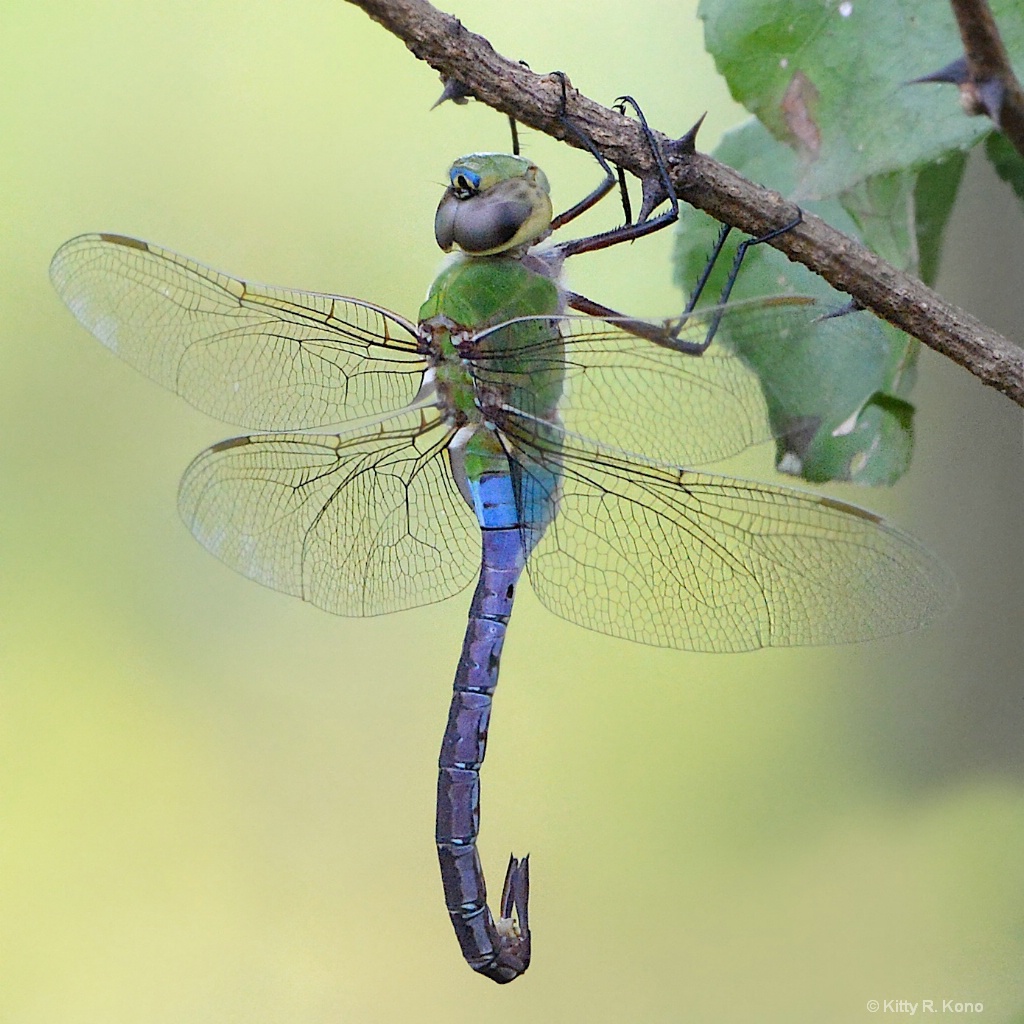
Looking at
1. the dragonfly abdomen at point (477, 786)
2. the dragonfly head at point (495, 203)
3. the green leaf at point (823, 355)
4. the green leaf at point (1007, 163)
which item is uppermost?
the green leaf at point (1007, 163)

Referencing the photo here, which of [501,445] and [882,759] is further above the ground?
[501,445]

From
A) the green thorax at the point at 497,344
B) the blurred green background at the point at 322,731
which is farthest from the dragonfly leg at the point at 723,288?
the blurred green background at the point at 322,731

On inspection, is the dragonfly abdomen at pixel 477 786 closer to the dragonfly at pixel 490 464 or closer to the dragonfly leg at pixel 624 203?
the dragonfly at pixel 490 464

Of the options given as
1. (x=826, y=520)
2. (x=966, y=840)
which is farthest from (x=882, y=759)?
(x=826, y=520)

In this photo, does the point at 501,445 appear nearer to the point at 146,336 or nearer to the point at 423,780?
the point at 146,336

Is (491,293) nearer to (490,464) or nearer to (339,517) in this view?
(490,464)

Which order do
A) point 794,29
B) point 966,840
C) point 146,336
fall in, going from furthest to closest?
point 966,840
point 146,336
point 794,29

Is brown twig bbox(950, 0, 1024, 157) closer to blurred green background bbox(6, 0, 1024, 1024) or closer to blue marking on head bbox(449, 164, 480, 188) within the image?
blue marking on head bbox(449, 164, 480, 188)

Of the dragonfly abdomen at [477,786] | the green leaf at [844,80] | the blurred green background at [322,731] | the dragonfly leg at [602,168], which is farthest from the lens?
the blurred green background at [322,731]
